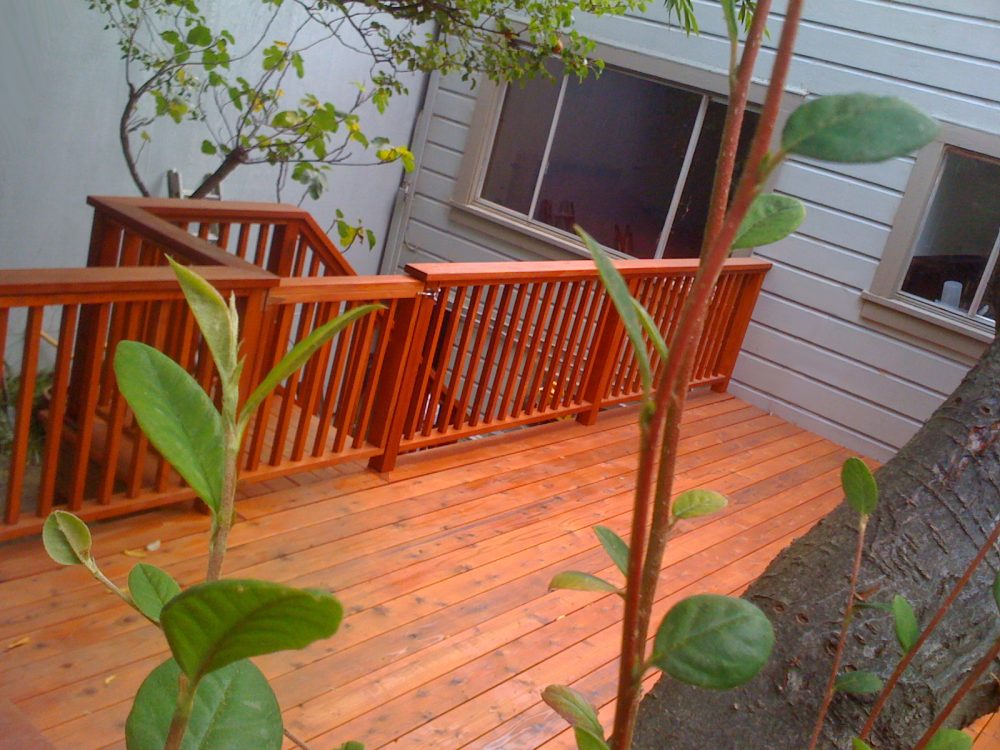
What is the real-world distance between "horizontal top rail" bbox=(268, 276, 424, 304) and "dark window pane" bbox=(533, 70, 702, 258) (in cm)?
292

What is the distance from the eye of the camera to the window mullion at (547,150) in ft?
21.3

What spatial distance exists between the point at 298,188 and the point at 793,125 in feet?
19.5

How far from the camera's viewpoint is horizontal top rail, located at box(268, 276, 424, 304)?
3.25 meters

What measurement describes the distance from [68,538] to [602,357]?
4576mm

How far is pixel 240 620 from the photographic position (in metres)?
0.36

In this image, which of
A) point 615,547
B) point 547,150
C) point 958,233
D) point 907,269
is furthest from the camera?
point 547,150

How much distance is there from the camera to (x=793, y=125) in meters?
0.35

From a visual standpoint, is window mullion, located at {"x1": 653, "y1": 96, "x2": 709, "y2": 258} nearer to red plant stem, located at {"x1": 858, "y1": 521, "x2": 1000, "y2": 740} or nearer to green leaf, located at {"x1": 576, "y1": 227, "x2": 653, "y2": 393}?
red plant stem, located at {"x1": 858, "y1": 521, "x2": 1000, "y2": 740}

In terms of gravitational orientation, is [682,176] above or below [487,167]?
above

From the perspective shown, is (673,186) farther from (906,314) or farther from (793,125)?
(793,125)

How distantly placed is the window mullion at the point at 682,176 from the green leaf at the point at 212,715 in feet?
19.4

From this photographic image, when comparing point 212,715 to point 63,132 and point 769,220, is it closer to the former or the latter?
point 769,220

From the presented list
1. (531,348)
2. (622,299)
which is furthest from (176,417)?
(531,348)

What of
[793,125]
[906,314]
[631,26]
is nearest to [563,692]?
[793,125]
